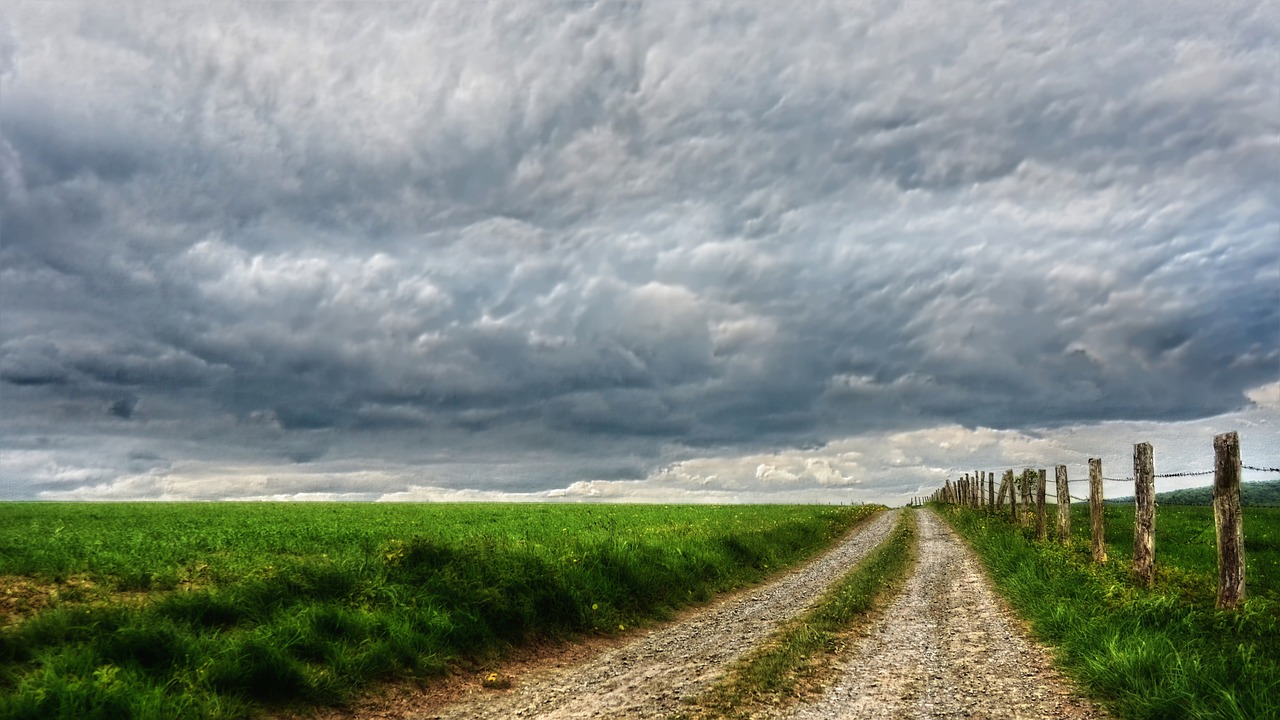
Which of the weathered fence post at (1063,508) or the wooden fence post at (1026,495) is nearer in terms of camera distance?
the weathered fence post at (1063,508)

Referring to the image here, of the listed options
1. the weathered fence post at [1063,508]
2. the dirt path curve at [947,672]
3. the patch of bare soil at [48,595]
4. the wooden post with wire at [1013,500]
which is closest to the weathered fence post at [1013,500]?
the wooden post with wire at [1013,500]

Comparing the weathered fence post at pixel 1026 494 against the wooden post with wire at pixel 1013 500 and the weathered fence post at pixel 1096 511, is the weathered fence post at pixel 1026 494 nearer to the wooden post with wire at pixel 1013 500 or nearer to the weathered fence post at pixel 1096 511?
the wooden post with wire at pixel 1013 500

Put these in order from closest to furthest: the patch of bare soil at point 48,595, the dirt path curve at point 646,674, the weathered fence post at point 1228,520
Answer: the dirt path curve at point 646,674
the patch of bare soil at point 48,595
the weathered fence post at point 1228,520

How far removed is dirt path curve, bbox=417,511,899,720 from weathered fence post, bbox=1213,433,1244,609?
27.2 feet

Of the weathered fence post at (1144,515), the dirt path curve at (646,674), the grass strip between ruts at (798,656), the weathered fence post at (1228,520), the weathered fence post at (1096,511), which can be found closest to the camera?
the grass strip between ruts at (798,656)

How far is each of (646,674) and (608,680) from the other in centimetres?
63

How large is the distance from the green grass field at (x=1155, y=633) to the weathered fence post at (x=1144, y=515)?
0.43 meters

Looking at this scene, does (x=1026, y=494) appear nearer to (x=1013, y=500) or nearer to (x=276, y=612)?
(x=1013, y=500)

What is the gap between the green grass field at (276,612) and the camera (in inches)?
351

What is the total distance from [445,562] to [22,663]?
7.02 metres

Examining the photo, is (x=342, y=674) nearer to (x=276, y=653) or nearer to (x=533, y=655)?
(x=276, y=653)

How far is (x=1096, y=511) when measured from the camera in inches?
899

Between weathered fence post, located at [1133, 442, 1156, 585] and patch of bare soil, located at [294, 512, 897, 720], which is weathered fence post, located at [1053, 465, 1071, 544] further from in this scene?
patch of bare soil, located at [294, 512, 897, 720]

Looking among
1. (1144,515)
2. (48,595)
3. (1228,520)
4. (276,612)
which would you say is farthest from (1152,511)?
(48,595)
